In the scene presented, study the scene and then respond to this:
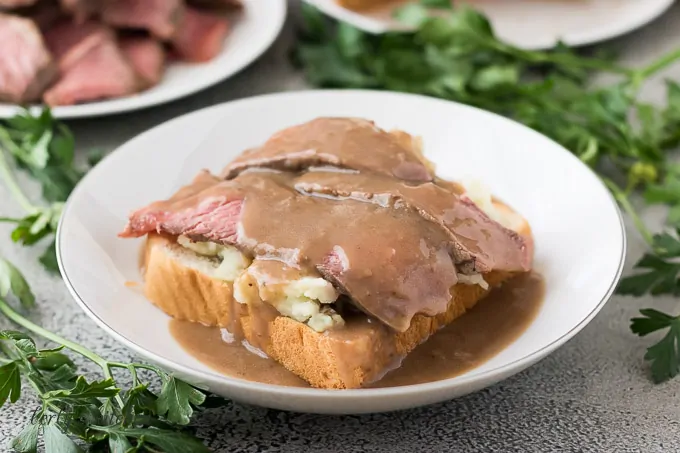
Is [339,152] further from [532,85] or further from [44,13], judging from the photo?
[44,13]

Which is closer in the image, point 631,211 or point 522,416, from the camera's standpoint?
point 522,416

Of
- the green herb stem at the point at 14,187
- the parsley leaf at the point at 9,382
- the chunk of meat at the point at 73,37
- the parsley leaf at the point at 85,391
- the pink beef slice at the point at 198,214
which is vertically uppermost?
the pink beef slice at the point at 198,214

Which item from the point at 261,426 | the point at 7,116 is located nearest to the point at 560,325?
the point at 261,426

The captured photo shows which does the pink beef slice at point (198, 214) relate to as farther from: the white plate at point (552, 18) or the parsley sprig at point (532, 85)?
the white plate at point (552, 18)

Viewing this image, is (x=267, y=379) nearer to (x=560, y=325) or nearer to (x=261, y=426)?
(x=261, y=426)

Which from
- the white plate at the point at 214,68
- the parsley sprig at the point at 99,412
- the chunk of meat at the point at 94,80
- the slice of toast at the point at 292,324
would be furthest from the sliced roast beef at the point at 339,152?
the chunk of meat at the point at 94,80

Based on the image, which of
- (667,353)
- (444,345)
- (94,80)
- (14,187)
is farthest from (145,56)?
(667,353)
